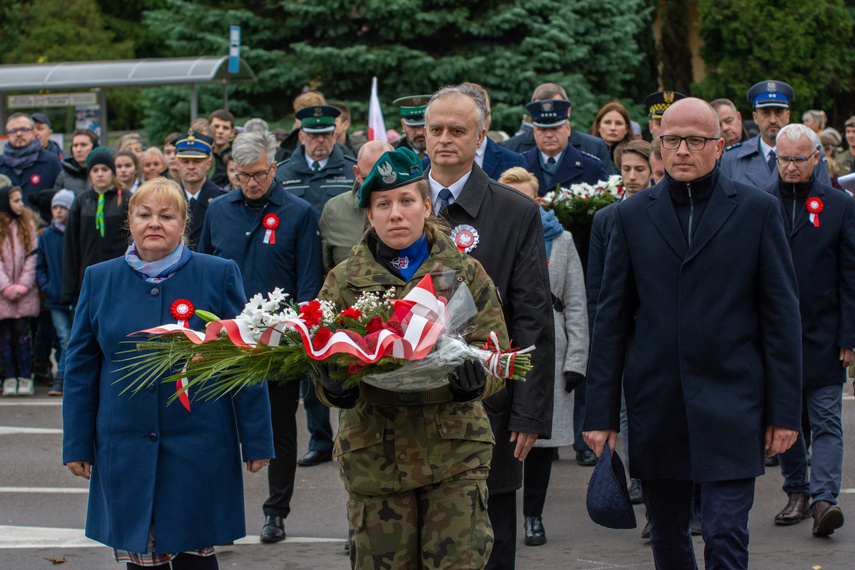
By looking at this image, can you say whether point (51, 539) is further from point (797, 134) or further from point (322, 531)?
point (797, 134)

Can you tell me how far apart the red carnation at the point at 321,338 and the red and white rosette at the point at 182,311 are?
1.11 meters

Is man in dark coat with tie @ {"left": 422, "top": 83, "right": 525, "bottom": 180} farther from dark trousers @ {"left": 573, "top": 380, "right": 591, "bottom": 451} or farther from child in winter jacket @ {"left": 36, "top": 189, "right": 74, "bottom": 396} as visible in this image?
child in winter jacket @ {"left": 36, "top": 189, "right": 74, "bottom": 396}

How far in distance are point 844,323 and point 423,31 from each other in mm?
14054

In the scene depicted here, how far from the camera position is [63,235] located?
11.8 metres

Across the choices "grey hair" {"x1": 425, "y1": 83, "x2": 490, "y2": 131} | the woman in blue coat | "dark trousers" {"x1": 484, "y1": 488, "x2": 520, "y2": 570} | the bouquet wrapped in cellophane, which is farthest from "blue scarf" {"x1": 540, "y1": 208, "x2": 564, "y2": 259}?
the bouquet wrapped in cellophane

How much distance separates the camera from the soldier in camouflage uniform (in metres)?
4.08

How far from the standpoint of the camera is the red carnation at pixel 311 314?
380 centimetres

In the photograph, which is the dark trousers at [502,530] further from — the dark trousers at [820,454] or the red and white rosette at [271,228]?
the red and white rosette at [271,228]

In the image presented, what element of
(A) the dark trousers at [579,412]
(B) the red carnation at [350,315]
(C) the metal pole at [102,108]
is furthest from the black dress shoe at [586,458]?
(C) the metal pole at [102,108]

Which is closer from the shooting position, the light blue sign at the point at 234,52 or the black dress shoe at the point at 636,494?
the black dress shoe at the point at 636,494

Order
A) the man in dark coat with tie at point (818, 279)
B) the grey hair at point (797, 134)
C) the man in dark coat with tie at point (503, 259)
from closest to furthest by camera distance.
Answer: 1. the man in dark coat with tie at point (503, 259)
2. the man in dark coat with tie at point (818, 279)
3. the grey hair at point (797, 134)

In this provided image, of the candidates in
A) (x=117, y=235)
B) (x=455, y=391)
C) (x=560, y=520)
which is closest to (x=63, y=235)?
(x=117, y=235)

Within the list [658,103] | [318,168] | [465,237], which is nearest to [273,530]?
[465,237]

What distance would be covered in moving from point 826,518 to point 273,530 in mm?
3379
